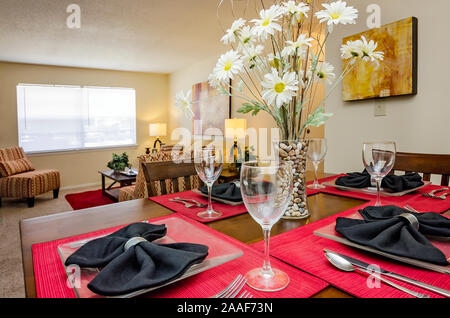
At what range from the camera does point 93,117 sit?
646cm

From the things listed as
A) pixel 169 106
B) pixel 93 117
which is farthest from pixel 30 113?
pixel 169 106

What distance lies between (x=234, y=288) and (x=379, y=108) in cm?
231

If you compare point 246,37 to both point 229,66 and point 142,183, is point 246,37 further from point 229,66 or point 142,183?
point 142,183

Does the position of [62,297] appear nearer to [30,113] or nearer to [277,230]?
[277,230]

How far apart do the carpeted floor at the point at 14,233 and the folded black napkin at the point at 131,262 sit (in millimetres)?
1874

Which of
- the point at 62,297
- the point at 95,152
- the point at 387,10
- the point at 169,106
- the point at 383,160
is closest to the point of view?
the point at 62,297

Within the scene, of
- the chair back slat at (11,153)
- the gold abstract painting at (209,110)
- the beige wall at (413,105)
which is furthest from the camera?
the gold abstract painting at (209,110)

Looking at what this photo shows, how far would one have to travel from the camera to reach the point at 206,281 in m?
0.54

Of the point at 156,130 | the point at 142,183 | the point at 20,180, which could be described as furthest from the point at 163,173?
the point at 156,130

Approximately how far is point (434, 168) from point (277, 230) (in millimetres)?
1194

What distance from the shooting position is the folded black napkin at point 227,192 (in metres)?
1.11

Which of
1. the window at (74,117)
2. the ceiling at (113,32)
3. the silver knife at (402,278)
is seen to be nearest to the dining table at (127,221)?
the silver knife at (402,278)

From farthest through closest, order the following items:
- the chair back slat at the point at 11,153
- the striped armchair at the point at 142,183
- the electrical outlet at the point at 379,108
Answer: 1. the chair back slat at the point at 11,153
2. the striped armchair at the point at 142,183
3. the electrical outlet at the point at 379,108

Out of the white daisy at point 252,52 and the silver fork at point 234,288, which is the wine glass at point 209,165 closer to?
the white daisy at point 252,52
